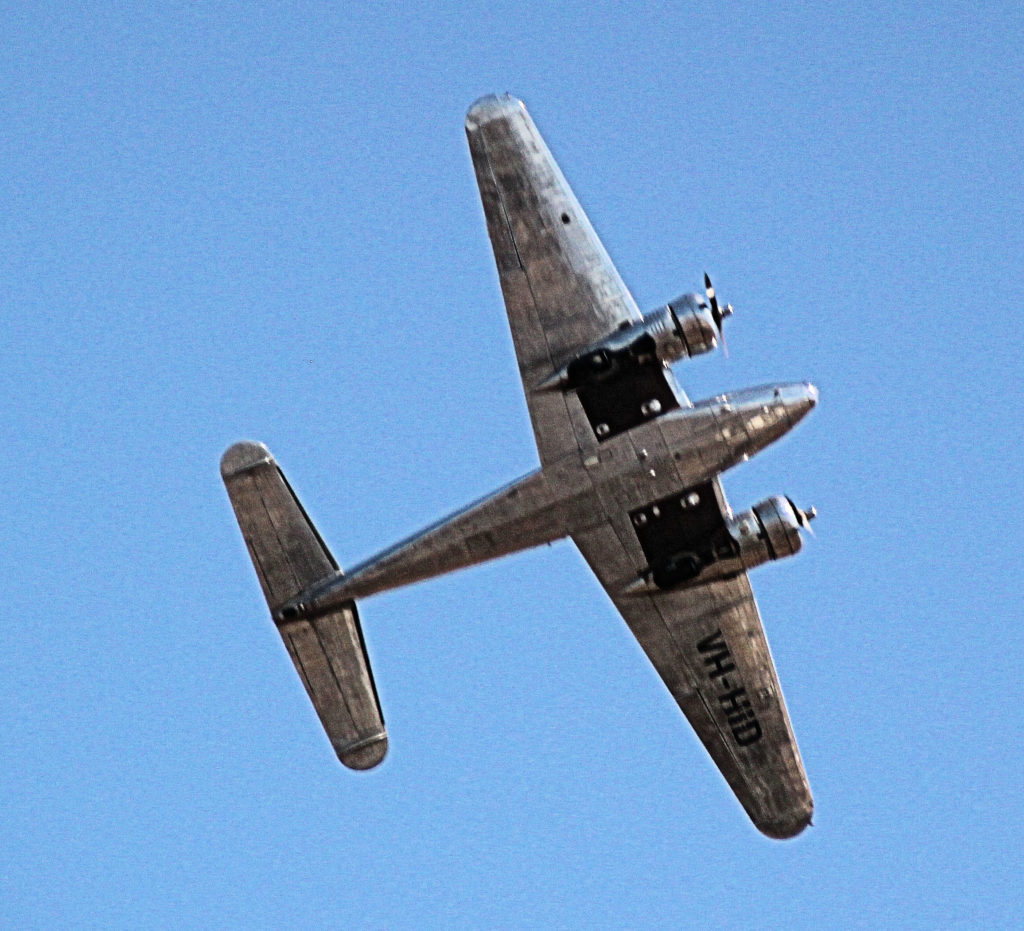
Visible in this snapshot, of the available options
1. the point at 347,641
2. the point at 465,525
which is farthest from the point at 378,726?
the point at 465,525

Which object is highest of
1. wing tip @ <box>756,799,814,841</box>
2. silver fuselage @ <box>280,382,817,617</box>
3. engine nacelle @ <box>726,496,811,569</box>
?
silver fuselage @ <box>280,382,817,617</box>

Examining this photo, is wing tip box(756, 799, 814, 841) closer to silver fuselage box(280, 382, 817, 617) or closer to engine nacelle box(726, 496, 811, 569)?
engine nacelle box(726, 496, 811, 569)

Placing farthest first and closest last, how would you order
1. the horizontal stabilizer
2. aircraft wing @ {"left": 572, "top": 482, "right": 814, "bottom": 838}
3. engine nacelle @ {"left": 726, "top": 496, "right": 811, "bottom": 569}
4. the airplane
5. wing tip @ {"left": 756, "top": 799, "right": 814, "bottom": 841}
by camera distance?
wing tip @ {"left": 756, "top": 799, "right": 814, "bottom": 841}
aircraft wing @ {"left": 572, "top": 482, "right": 814, "bottom": 838}
engine nacelle @ {"left": 726, "top": 496, "right": 811, "bottom": 569}
the horizontal stabilizer
the airplane

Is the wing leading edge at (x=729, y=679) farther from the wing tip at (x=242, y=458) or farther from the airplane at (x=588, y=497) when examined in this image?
the wing tip at (x=242, y=458)

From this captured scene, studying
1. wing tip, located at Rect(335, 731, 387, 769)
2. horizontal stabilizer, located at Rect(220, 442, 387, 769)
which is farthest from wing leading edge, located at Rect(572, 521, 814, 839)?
wing tip, located at Rect(335, 731, 387, 769)

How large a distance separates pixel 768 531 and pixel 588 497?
3771 mm

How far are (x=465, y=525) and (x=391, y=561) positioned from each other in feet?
5.56

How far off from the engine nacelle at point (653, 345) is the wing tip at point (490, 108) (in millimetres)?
5681

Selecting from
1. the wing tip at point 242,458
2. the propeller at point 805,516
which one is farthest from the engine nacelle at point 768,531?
the wing tip at point 242,458

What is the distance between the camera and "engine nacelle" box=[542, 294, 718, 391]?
35625 mm

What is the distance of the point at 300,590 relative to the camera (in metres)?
35.8

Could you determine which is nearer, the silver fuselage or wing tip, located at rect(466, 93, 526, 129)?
the silver fuselage

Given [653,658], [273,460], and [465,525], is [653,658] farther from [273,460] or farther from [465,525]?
[273,460]

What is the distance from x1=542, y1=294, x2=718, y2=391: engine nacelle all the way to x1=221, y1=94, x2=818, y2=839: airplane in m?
0.03
